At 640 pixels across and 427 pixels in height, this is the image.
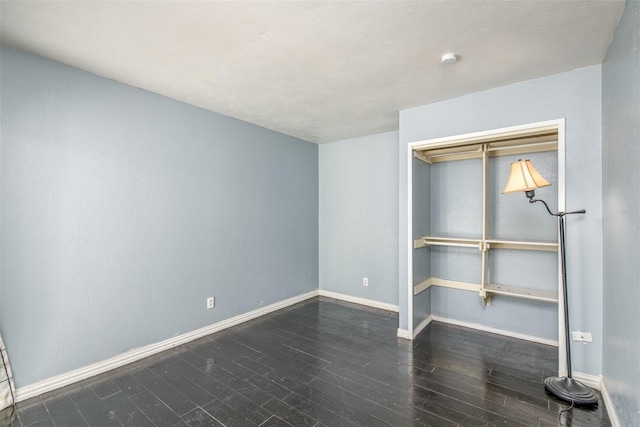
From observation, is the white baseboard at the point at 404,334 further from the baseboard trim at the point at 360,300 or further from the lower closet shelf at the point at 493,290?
the baseboard trim at the point at 360,300

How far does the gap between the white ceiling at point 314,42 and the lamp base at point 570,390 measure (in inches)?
94.5

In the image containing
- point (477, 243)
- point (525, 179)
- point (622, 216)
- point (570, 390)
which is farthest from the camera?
point (477, 243)

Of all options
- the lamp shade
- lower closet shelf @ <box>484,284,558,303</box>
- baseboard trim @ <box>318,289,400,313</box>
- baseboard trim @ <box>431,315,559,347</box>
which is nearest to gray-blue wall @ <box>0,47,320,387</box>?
baseboard trim @ <box>318,289,400,313</box>

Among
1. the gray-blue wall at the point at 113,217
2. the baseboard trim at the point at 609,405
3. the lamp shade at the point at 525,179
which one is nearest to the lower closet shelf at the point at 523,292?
the baseboard trim at the point at 609,405

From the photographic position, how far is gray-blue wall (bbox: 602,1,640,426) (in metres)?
1.43

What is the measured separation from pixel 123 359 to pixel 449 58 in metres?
3.62

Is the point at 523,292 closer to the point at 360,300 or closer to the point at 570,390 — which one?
the point at 570,390

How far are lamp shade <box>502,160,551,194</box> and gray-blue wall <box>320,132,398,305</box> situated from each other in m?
1.78

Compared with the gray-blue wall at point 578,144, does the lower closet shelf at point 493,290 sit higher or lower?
lower

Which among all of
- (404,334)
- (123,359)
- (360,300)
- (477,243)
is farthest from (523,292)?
(123,359)

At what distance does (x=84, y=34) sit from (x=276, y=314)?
3310 mm

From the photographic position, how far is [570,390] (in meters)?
2.08

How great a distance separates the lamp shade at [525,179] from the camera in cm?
221

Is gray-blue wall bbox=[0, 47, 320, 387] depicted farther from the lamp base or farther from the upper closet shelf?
the lamp base
